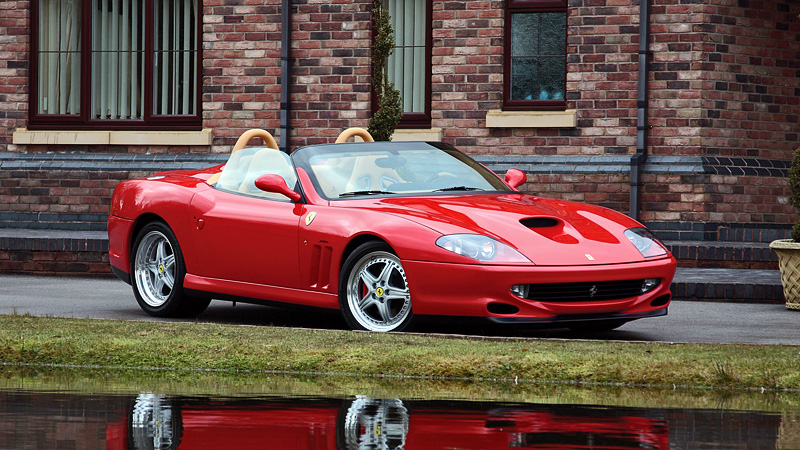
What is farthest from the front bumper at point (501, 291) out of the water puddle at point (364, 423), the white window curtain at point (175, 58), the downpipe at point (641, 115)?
the white window curtain at point (175, 58)

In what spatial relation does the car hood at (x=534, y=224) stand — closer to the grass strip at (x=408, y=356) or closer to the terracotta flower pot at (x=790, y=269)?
the grass strip at (x=408, y=356)

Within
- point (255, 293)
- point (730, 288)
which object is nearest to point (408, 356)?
point (255, 293)

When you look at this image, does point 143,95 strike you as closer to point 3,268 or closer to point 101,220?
point 101,220

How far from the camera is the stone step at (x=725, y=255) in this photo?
12.2 m

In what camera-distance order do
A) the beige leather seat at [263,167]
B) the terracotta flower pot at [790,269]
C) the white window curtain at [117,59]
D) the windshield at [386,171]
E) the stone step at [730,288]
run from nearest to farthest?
the windshield at [386,171] → the beige leather seat at [263,167] → the terracotta flower pot at [790,269] → the stone step at [730,288] → the white window curtain at [117,59]

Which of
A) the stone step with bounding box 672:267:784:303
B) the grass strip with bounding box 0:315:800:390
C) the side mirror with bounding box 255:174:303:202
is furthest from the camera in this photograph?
the stone step with bounding box 672:267:784:303

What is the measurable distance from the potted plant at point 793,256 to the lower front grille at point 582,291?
247 cm

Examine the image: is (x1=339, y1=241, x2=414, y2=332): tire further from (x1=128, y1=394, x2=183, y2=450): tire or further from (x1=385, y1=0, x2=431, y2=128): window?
(x1=385, y1=0, x2=431, y2=128): window

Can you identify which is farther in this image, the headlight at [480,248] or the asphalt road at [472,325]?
the asphalt road at [472,325]

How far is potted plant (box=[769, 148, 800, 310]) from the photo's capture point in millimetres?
9891

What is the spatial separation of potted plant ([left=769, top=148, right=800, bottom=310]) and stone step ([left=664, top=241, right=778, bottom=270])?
2.18m

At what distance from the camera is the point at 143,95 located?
54.9ft

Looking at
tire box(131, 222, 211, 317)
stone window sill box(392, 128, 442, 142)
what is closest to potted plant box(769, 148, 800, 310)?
tire box(131, 222, 211, 317)

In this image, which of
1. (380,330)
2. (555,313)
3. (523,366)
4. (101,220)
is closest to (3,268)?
(101,220)
